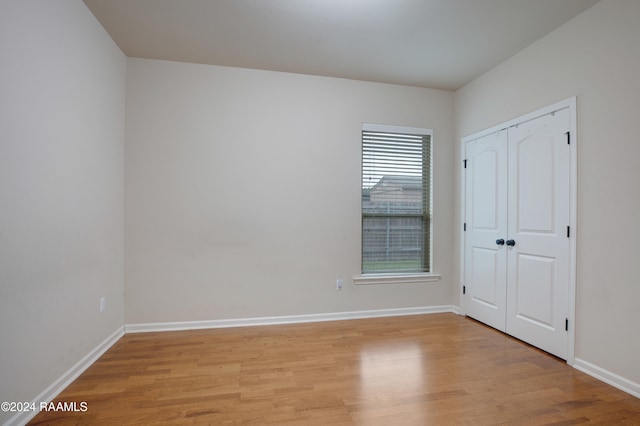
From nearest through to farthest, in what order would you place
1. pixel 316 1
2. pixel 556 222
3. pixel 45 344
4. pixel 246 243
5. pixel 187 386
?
pixel 45 344 < pixel 187 386 < pixel 316 1 < pixel 556 222 < pixel 246 243

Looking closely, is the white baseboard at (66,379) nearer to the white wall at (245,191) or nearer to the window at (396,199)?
the white wall at (245,191)

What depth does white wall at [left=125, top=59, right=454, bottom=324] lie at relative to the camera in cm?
325

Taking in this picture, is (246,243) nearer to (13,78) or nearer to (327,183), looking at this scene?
(327,183)

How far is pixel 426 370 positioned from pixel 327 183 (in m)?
2.20

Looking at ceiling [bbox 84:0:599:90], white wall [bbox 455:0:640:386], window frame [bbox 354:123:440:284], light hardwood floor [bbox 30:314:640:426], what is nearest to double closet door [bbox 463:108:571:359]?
white wall [bbox 455:0:640:386]

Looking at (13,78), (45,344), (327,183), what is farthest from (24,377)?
(327,183)

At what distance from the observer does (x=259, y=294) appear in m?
3.48

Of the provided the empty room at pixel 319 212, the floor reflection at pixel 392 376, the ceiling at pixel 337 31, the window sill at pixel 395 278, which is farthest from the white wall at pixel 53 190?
the window sill at pixel 395 278

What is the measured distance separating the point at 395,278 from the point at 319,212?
1.31 metres

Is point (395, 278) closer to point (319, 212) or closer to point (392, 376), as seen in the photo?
point (319, 212)

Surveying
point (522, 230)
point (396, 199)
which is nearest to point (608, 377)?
point (522, 230)

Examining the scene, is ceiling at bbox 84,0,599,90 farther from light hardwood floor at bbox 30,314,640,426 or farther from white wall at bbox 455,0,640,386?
light hardwood floor at bbox 30,314,640,426

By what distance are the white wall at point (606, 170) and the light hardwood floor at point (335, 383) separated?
0.41 m

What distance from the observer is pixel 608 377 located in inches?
88.8
